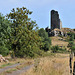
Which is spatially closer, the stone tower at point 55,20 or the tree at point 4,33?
the tree at point 4,33

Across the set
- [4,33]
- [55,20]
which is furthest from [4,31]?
[55,20]

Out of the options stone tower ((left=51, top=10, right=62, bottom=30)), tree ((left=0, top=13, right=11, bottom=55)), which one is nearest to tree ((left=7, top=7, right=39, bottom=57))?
tree ((left=0, top=13, right=11, bottom=55))

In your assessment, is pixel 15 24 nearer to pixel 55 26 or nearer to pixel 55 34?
pixel 55 34

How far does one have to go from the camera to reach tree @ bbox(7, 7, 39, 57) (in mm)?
25094

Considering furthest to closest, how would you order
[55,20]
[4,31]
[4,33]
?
[55,20] → [4,33] → [4,31]

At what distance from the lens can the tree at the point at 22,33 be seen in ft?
82.3

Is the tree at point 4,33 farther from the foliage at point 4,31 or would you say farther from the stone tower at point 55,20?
the stone tower at point 55,20

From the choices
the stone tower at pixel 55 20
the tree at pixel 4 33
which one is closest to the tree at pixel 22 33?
the tree at pixel 4 33

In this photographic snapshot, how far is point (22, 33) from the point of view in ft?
83.0

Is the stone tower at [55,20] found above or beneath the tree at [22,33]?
above

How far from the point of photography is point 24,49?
2559cm

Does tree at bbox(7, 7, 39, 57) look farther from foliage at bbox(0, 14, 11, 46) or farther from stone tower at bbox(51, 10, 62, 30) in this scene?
stone tower at bbox(51, 10, 62, 30)

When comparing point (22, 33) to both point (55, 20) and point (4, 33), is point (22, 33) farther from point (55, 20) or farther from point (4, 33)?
point (55, 20)

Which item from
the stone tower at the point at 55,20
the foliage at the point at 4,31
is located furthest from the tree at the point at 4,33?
the stone tower at the point at 55,20
